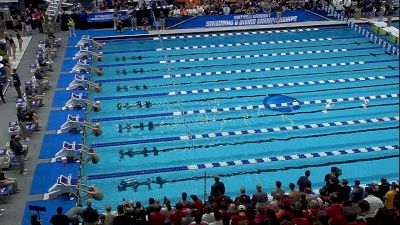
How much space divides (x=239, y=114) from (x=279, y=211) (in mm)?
6963

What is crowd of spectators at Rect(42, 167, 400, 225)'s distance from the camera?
22.8ft

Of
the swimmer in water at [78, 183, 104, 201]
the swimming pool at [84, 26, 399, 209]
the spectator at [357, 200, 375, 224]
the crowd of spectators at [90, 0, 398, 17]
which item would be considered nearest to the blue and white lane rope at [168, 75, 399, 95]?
the swimming pool at [84, 26, 399, 209]

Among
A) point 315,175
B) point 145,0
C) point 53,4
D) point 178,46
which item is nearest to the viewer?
point 315,175

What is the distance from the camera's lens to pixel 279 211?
7.47m

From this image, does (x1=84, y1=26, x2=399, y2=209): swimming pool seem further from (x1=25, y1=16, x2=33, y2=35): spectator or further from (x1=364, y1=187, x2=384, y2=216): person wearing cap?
(x1=25, y1=16, x2=33, y2=35): spectator

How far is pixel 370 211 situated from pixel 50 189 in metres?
5.95

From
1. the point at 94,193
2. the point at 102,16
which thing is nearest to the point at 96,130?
the point at 94,193

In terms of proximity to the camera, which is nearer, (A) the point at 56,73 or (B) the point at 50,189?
(B) the point at 50,189

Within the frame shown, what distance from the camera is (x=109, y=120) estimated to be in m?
14.0

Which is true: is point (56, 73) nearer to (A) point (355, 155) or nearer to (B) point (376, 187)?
(A) point (355, 155)

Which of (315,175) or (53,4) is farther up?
(53,4)

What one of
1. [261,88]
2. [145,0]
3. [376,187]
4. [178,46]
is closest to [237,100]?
[261,88]

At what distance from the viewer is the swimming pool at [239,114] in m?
11.5

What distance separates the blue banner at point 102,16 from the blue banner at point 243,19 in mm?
2152
